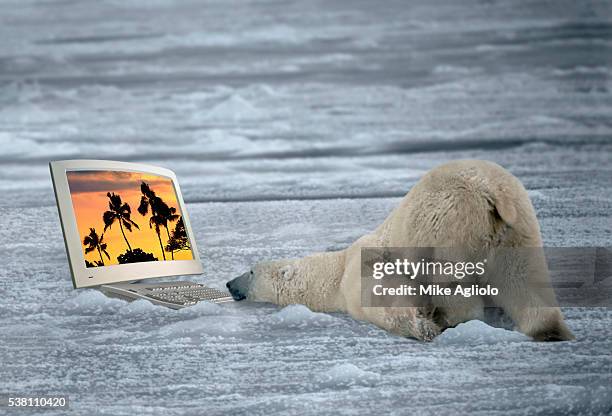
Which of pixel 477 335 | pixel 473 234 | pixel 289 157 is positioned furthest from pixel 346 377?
pixel 289 157

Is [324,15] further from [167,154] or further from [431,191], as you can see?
[431,191]

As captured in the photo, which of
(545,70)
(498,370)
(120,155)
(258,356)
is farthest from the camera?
(545,70)

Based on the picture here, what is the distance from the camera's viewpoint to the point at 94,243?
3.59 metres

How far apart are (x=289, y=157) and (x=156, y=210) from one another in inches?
139

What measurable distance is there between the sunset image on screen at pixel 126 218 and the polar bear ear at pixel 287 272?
523mm

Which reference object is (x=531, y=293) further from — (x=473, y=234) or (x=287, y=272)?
(x=287, y=272)

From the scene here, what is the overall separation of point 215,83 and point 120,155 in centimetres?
223

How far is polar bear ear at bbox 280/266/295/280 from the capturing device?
3582 millimetres

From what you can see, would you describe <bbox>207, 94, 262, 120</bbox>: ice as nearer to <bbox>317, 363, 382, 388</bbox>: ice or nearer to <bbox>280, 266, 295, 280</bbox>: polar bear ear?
<bbox>280, 266, 295, 280</bbox>: polar bear ear

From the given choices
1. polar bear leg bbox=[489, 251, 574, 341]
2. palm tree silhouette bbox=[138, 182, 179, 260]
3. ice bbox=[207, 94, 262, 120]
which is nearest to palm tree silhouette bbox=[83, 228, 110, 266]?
palm tree silhouette bbox=[138, 182, 179, 260]

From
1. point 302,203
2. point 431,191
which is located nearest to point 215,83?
point 302,203

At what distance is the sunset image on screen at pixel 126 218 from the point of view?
3602mm

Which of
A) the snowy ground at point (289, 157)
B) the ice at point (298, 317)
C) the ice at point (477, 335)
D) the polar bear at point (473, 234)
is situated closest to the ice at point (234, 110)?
the snowy ground at point (289, 157)

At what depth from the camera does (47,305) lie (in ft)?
12.0
